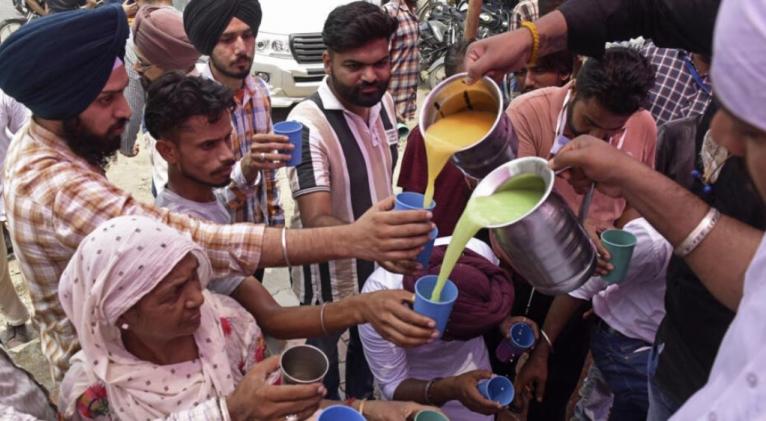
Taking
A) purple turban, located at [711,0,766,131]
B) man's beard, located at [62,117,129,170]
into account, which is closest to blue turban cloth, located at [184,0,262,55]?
man's beard, located at [62,117,129,170]

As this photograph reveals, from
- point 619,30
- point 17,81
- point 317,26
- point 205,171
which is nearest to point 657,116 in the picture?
point 619,30

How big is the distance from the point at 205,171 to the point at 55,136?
0.71 meters

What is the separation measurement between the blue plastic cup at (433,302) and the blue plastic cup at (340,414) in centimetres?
40

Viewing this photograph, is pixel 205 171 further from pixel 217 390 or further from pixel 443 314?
pixel 443 314

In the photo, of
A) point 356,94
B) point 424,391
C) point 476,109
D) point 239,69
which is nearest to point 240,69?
point 239,69

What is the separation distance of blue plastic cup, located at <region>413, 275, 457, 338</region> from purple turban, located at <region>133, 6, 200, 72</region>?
2711 mm

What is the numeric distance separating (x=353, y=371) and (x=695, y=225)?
2.14 m

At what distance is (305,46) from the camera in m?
7.68

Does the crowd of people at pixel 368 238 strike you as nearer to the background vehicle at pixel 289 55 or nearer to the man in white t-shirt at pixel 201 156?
the man in white t-shirt at pixel 201 156

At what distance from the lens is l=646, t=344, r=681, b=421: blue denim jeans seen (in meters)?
2.17

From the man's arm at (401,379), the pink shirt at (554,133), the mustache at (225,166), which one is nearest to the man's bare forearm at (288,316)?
the man's arm at (401,379)

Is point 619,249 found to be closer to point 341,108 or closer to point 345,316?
point 345,316

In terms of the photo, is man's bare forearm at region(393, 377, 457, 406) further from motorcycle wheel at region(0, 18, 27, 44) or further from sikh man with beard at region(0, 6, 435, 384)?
motorcycle wheel at region(0, 18, 27, 44)

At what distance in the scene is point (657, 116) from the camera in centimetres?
425
